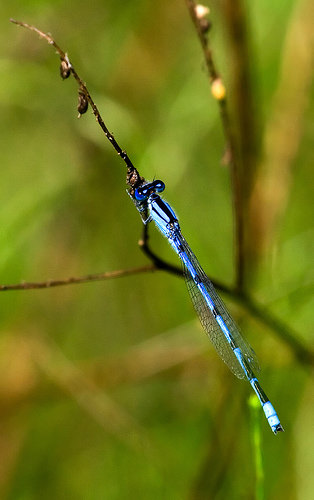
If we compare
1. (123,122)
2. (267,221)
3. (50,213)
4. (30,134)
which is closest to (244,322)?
(267,221)

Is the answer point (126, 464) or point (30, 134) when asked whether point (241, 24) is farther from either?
point (126, 464)

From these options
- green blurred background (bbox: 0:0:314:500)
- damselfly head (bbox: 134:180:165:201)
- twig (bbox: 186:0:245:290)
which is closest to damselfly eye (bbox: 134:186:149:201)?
damselfly head (bbox: 134:180:165:201)

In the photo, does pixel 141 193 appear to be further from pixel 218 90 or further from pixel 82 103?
pixel 82 103

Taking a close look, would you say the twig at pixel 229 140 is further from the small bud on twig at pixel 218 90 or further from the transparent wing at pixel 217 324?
the transparent wing at pixel 217 324

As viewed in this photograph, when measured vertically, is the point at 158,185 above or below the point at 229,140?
above

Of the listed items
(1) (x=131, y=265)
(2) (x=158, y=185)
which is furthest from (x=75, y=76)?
(1) (x=131, y=265)

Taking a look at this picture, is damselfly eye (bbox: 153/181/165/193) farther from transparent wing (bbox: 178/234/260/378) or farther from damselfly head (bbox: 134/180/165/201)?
transparent wing (bbox: 178/234/260/378)
